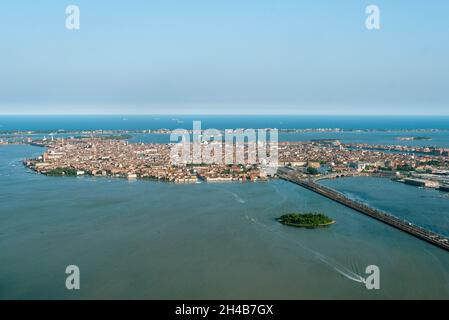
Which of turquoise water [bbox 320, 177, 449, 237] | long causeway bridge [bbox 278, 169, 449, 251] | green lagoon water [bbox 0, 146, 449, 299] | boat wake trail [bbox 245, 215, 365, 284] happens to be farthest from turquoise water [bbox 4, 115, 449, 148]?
boat wake trail [bbox 245, 215, 365, 284]

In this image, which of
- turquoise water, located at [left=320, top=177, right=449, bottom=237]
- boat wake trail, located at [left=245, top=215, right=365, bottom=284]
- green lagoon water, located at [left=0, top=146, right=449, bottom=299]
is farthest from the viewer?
turquoise water, located at [left=320, top=177, right=449, bottom=237]

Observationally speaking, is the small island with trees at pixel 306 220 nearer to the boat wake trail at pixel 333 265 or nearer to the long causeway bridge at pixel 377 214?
the boat wake trail at pixel 333 265

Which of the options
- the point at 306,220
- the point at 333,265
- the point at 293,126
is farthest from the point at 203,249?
the point at 293,126

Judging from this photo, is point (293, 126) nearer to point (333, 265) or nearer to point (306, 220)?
point (306, 220)

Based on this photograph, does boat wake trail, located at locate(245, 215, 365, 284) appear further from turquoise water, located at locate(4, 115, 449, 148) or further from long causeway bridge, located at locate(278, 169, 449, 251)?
turquoise water, located at locate(4, 115, 449, 148)
